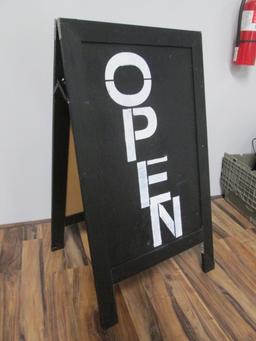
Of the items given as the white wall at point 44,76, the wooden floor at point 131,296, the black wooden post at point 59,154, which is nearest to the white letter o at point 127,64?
the black wooden post at point 59,154

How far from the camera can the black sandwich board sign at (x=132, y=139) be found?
0.86 m

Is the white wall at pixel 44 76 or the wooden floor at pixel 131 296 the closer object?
the wooden floor at pixel 131 296

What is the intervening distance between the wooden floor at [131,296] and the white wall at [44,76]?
29 centimetres

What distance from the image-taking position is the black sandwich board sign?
0.86 meters

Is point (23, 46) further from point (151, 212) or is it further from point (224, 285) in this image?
point (224, 285)

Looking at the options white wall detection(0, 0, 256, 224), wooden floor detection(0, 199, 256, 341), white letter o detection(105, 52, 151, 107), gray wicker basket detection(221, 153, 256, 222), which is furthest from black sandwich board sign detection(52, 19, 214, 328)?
gray wicker basket detection(221, 153, 256, 222)

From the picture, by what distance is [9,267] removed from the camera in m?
1.27

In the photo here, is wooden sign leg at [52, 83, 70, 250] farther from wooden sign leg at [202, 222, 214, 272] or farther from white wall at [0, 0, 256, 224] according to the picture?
wooden sign leg at [202, 222, 214, 272]

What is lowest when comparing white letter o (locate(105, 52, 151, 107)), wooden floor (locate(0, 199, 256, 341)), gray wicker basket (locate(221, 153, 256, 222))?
wooden floor (locate(0, 199, 256, 341))


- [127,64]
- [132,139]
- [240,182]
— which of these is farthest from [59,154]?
[240,182]

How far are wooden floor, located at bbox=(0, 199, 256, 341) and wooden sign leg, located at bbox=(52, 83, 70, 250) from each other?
126 millimetres

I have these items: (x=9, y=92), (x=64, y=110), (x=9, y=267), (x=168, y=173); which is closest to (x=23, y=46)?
(x=9, y=92)

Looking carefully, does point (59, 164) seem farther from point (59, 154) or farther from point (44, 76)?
point (44, 76)

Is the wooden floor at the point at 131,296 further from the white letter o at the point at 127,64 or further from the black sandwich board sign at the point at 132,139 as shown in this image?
the white letter o at the point at 127,64
